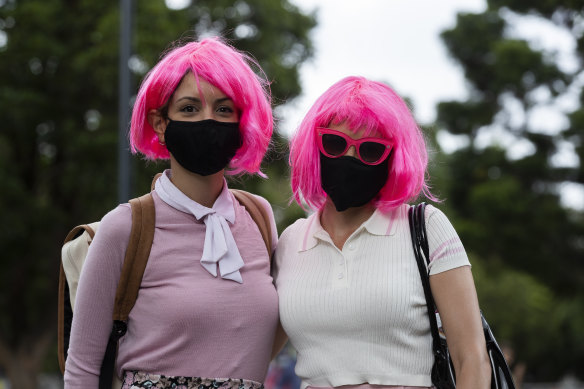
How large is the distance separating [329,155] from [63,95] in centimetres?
1385

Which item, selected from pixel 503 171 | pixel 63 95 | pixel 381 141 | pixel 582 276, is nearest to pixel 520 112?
pixel 503 171

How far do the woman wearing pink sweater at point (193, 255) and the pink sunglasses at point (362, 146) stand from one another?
0.96 feet

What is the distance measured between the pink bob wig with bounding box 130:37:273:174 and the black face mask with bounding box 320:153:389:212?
281 mm

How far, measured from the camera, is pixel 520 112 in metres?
31.0

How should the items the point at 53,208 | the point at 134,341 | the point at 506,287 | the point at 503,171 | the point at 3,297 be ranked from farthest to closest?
1. the point at 503,171
2. the point at 506,287
3. the point at 3,297
4. the point at 53,208
5. the point at 134,341

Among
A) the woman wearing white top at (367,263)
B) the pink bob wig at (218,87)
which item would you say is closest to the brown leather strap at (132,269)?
the pink bob wig at (218,87)

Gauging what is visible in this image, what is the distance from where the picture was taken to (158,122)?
323 centimetres

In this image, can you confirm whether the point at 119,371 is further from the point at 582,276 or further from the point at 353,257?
the point at 582,276

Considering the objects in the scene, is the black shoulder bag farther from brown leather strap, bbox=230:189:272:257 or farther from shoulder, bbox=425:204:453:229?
brown leather strap, bbox=230:189:272:257

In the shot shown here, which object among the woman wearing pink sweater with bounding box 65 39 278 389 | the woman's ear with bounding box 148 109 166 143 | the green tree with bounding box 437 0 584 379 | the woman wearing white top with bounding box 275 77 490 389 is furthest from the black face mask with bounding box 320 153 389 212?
the green tree with bounding box 437 0 584 379

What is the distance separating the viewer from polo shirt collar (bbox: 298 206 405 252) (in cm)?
314

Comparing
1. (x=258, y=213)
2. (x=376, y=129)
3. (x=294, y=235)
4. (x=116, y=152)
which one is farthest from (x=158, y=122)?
(x=116, y=152)

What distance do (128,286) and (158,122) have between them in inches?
25.1

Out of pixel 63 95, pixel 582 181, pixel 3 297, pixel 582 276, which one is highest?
pixel 63 95
